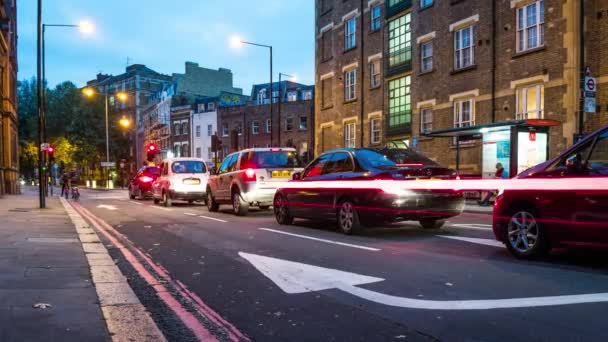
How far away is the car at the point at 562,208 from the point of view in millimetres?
6020

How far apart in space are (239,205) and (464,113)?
544 inches

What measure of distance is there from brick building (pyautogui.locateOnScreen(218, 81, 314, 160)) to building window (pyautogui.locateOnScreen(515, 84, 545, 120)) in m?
27.8

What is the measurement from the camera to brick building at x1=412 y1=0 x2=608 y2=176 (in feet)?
61.4

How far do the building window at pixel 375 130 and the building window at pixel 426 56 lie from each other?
14.9ft

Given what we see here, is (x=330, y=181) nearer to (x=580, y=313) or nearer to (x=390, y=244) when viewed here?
(x=390, y=244)

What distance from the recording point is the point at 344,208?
32.0ft

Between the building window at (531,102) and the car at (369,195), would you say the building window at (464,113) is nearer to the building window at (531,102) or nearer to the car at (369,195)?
the building window at (531,102)

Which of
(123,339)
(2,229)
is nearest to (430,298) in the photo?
(123,339)

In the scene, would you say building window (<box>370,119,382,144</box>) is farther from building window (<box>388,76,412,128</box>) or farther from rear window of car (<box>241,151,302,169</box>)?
rear window of car (<box>241,151,302,169</box>)

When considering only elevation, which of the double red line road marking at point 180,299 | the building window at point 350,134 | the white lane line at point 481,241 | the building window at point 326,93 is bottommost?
the double red line road marking at point 180,299

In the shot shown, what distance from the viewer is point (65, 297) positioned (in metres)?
4.86

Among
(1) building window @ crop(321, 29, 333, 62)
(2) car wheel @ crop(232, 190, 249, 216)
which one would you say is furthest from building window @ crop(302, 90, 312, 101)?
(2) car wheel @ crop(232, 190, 249, 216)

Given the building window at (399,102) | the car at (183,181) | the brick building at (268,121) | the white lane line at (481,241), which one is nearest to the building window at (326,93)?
the building window at (399,102)

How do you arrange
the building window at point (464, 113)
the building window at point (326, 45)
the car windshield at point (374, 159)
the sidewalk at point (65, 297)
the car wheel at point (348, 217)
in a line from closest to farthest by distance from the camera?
the sidewalk at point (65, 297) < the car windshield at point (374, 159) < the car wheel at point (348, 217) < the building window at point (464, 113) < the building window at point (326, 45)
